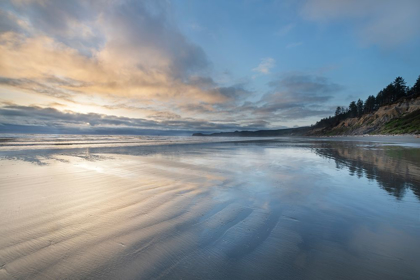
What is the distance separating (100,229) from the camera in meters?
3.21

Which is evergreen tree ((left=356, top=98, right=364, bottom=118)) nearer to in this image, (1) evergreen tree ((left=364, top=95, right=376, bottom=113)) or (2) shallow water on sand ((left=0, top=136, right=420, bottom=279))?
(1) evergreen tree ((left=364, top=95, right=376, bottom=113))

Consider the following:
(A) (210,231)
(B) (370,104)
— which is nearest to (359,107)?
(B) (370,104)

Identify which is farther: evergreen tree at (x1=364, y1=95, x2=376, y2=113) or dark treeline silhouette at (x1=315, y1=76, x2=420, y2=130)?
evergreen tree at (x1=364, y1=95, x2=376, y2=113)

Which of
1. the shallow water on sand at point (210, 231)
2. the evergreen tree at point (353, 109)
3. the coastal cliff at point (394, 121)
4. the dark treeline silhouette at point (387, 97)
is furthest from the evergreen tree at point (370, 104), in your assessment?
the shallow water on sand at point (210, 231)

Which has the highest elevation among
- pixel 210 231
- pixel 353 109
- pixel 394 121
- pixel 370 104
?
pixel 370 104

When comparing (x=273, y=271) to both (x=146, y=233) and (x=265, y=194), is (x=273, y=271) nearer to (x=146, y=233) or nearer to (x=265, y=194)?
(x=146, y=233)

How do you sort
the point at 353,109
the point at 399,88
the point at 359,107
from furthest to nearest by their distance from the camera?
the point at 353,109 < the point at 359,107 < the point at 399,88

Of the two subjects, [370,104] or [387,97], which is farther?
[370,104]

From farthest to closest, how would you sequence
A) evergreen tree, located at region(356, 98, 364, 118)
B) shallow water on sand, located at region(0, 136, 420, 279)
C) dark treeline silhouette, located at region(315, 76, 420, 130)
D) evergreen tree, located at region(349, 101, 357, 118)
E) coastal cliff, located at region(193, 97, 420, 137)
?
evergreen tree, located at region(349, 101, 357, 118) → evergreen tree, located at region(356, 98, 364, 118) → dark treeline silhouette, located at region(315, 76, 420, 130) → coastal cliff, located at region(193, 97, 420, 137) → shallow water on sand, located at region(0, 136, 420, 279)

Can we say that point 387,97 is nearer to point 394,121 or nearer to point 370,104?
point 370,104

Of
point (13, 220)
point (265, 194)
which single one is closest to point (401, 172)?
point (265, 194)

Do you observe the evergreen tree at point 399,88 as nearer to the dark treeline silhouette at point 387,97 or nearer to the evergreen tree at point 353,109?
the dark treeline silhouette at point 387,97

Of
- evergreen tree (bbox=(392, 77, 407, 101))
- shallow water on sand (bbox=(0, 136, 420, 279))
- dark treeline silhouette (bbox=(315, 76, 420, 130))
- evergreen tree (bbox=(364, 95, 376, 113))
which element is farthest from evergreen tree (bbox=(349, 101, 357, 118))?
shallow water on sand (bbox=(0, 136, 420, 279))

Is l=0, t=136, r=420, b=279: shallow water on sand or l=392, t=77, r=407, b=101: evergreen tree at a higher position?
l=392, t=77, r=407, b=101: evergreen tree
